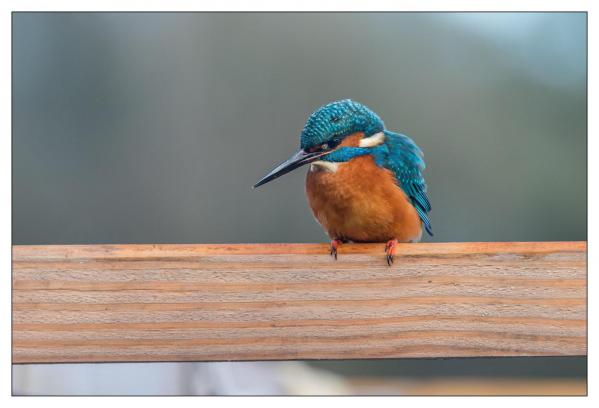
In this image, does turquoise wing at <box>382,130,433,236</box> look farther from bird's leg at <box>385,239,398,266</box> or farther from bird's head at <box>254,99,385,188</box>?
bird's leg at <box>385,239,398,266</box>

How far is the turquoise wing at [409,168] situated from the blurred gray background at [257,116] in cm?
33

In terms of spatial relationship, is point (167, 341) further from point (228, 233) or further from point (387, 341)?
point (228, 233)

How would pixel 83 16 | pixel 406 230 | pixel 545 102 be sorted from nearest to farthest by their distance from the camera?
1. pixel 406 230
2. pixel 83 16
3. pixel 545 102

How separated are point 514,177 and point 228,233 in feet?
4.02

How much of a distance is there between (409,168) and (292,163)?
0.50 metres

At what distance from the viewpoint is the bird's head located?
2318 millimetres

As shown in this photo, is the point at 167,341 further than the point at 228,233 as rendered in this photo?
No

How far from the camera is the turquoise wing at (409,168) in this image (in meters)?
2.58

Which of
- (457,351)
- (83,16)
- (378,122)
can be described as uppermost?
(83,16)

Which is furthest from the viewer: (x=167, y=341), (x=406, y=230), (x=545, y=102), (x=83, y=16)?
(x=545, y=102)

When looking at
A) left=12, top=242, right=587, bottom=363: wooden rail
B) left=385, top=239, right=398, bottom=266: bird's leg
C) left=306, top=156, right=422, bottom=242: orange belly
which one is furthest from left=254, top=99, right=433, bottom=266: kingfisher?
left=12, top=242, right=587, bottom=363: wooden rail

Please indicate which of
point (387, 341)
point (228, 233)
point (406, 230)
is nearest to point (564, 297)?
point (387, 341)

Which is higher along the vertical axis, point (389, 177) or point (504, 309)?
point (389, 177)

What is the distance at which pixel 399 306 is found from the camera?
6.32 feet
